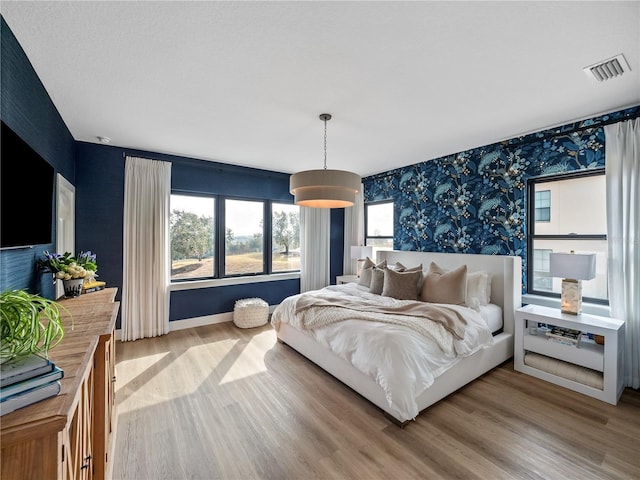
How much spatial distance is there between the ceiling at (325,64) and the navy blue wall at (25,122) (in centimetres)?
10

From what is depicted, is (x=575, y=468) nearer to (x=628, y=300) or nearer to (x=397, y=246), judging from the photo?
(x=628, y=300)

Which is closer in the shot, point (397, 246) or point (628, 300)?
point (628, 300)

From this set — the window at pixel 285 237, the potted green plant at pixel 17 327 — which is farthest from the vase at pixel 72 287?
the window at pixel 285 237

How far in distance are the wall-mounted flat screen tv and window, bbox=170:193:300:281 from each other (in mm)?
2369

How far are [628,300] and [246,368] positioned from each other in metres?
3.75

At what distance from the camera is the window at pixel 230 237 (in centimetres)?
438

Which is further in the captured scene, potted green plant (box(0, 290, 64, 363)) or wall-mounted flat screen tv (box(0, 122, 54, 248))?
wall-mounted flat screen tv (box(0, 122, 54, 248))

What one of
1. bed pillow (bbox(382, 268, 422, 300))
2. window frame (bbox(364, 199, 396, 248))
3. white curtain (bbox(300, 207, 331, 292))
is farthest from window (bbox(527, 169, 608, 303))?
white curtain (bbox(300, 207, 331, 292))

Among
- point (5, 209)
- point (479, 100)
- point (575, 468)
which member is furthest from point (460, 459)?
point (5, 209)

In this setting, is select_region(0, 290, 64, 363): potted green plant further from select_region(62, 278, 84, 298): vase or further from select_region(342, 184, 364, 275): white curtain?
select_region(342, 184, 364, 275): white curtain

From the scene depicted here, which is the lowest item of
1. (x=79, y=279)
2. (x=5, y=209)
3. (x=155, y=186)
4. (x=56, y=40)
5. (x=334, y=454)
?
(x=334, y=454)

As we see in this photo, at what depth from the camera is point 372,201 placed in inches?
220

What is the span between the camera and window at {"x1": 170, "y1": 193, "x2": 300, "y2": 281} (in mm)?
4379

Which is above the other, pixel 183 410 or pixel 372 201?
pixel 372 201
